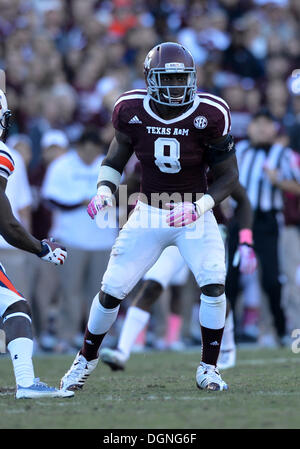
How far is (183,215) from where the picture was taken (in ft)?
16.0

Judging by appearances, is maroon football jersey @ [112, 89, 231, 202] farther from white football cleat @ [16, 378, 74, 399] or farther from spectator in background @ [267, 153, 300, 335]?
spectator in background @ [267, 153, 300, 335]

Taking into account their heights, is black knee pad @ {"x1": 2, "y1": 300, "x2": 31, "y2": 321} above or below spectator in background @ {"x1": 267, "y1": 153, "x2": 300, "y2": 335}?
below

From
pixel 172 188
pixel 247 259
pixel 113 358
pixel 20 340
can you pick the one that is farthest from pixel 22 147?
pixel 20 340

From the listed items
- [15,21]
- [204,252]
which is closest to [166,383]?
[204,252]

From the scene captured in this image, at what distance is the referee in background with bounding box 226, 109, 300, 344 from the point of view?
8.12 m

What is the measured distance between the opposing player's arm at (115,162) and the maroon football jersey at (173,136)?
64 millimetres

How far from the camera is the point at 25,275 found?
340 inches

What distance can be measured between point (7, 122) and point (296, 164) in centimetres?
416

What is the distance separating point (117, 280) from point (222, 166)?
0.82 m

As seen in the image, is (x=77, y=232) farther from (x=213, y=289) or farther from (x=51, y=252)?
(x=51, y=252)

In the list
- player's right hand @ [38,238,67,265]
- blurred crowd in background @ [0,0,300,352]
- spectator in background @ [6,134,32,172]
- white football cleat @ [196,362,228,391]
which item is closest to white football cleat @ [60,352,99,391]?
white football cleat @ [196,362,228,391]

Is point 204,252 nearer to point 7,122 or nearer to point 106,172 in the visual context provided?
point 106,172

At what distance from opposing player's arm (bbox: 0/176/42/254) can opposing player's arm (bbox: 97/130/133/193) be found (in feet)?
2.14

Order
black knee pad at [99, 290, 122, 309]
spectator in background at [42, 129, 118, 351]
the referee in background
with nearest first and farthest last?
black knee pad at [99, 290, 122, 309] → the referee in background → spectator in background at [42, 129, 118, 351]
